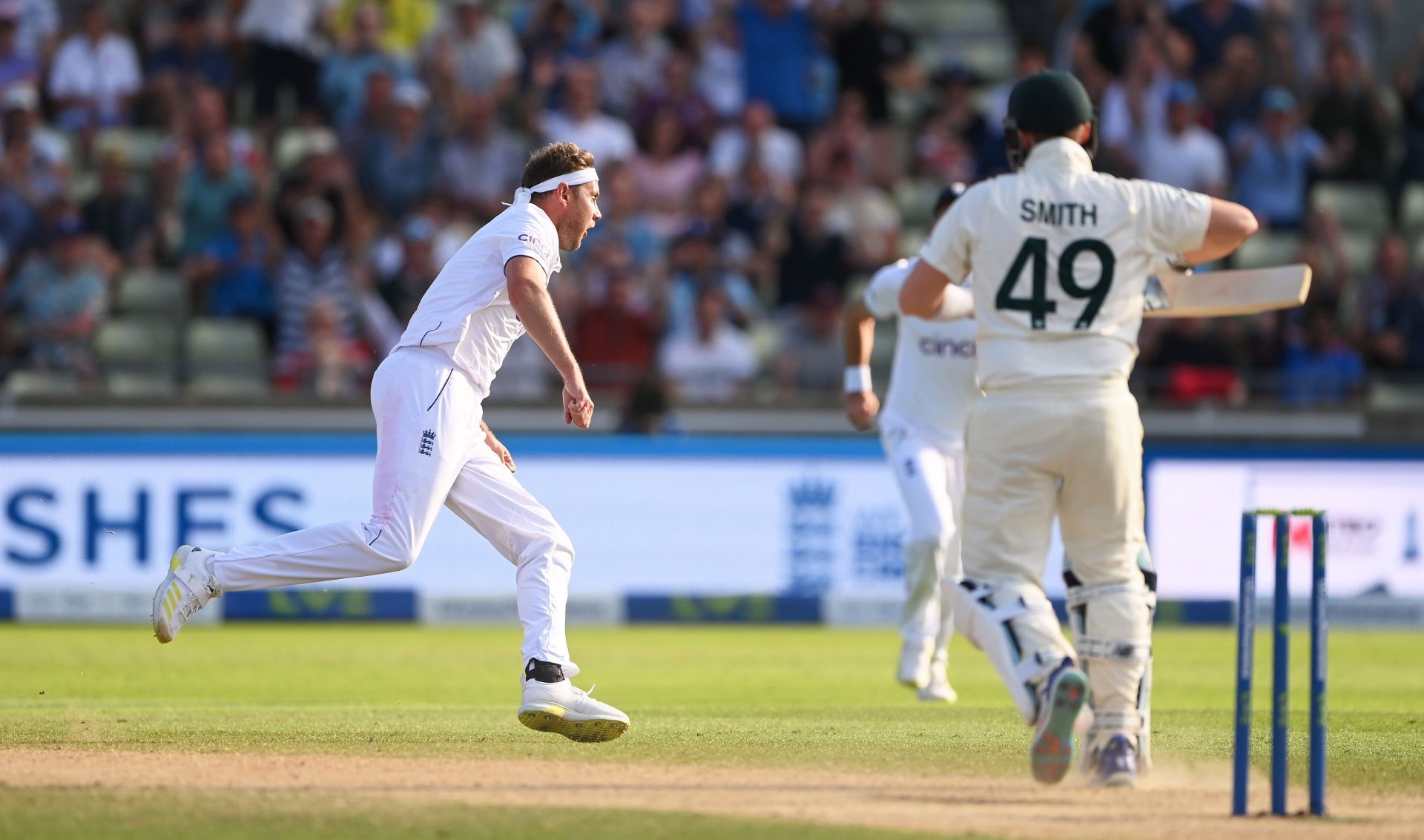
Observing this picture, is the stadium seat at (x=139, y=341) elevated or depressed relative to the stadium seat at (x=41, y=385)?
elevated

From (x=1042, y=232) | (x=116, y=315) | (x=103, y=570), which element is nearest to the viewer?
(x=1042, y=232)

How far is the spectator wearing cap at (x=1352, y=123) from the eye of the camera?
19469mm

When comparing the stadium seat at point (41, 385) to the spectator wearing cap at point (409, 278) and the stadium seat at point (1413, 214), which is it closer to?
the spectator wearing cap at point (409, 278)

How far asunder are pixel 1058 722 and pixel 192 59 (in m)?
15.8

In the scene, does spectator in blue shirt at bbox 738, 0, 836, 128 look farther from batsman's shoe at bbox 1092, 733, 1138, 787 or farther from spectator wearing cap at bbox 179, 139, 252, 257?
batsman's shoe at bbox 1092, 733, 1138, 787

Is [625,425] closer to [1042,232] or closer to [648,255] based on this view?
[648,255]

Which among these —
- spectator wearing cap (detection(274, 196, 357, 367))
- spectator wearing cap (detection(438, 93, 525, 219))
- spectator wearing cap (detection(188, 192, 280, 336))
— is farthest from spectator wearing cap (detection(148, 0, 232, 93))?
spectator wearing cap (detection(274, 196, 357, 367))

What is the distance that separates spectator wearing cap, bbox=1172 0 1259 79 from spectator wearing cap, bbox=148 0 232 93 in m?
9.84

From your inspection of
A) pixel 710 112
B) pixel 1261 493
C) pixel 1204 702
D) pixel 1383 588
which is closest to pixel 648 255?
pixel 710 112

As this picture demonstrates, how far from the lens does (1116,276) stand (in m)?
6.71

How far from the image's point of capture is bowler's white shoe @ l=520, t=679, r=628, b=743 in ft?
24.5

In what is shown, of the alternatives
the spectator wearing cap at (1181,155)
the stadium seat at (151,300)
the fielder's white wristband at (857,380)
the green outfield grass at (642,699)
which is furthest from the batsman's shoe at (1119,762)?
the spectator wearing cap at (1181,155)

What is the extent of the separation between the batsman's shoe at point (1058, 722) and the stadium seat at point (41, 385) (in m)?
11.5

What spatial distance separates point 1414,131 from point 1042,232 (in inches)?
577
